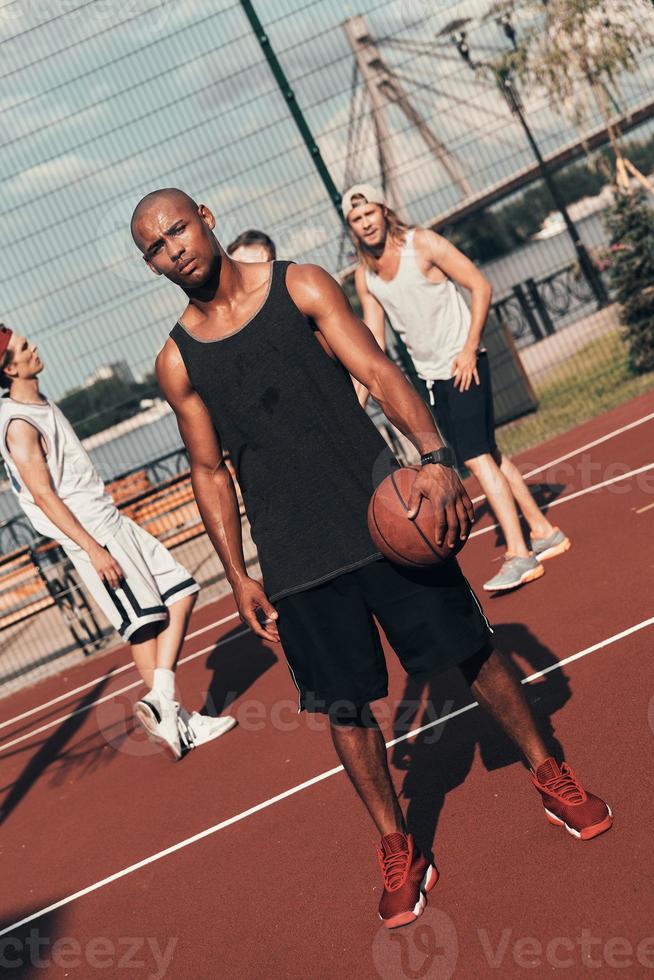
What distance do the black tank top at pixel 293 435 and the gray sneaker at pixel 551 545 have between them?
9.80 feet

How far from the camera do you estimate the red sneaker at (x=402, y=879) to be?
3.16 m

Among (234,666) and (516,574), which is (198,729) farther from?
(516,574)

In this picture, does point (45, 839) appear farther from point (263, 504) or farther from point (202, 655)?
point (263, 504)

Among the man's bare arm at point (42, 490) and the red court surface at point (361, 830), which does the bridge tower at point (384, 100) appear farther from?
the man's bare arm at point (42, 490)

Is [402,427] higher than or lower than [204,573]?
higher

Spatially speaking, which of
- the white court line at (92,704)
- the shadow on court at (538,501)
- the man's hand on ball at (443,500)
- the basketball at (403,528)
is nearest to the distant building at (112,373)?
the white court line at (92,704)

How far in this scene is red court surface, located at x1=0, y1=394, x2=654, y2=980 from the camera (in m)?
2.98

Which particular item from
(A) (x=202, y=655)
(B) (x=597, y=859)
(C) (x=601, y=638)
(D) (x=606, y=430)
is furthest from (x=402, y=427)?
(D) (x=606, y=430)

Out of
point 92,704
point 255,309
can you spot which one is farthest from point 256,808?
point 92,704

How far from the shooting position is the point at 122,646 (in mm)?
9172

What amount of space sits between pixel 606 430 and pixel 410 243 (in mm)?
3642

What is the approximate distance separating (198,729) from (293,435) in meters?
2.89

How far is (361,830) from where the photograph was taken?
3902 millimetres

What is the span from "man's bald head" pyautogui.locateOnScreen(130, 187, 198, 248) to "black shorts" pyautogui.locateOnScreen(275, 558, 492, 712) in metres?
1.13
